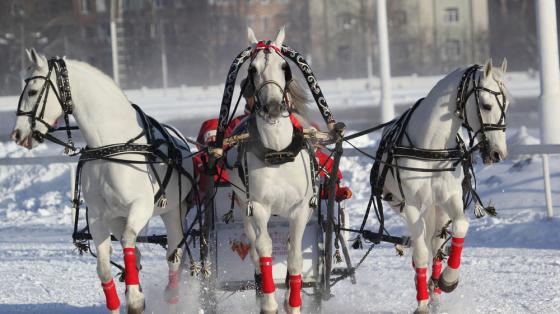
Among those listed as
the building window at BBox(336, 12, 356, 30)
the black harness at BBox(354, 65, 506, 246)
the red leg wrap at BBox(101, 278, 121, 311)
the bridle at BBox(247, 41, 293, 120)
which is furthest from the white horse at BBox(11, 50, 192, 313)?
the building window at BBox(336, 12, 356, 30)

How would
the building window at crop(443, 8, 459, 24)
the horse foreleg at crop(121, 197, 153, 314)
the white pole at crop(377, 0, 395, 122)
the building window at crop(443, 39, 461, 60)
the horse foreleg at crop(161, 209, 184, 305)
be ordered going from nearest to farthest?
the horse foreleg at crop(121, 197, 153, 314), the horse foreleg at crop(161, 209, 184, 305), the white pole at crop(377, 0, 395, 122), the building window at crop(443, 39, 461, 60), the building window at crop(443, 8, 459, 24)

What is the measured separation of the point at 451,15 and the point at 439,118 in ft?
199

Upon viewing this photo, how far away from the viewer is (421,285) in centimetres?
904

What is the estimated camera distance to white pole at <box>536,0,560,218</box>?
47.9ft

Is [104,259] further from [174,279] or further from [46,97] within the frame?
[46,97]

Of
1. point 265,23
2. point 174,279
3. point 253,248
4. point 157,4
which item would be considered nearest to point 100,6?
point 157,4

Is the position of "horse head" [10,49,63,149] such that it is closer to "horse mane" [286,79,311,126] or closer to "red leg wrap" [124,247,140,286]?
"red leg wrap" [124,247,140,286]

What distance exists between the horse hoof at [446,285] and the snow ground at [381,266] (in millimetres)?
607

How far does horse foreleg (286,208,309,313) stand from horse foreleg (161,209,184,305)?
93 centimetres

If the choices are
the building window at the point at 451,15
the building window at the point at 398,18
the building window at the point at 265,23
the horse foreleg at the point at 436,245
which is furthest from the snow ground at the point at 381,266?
the building window at the point at 451,15

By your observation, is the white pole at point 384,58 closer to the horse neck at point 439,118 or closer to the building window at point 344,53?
the horse neck at point 439,118

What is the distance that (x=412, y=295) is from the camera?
414 inches

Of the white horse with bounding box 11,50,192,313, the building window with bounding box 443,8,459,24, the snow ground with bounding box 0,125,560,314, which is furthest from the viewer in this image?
the building window with bounding box 443,8,459,24

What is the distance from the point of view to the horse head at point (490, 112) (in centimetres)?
830
